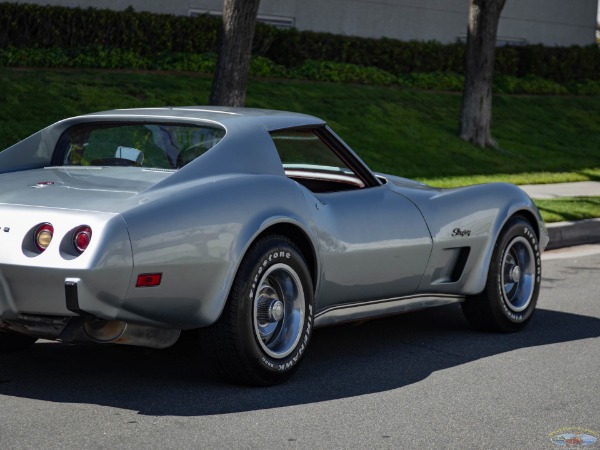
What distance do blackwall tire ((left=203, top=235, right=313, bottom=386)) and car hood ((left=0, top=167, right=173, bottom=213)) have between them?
2.14ft

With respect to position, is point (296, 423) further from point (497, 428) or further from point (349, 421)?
point (497, 428)

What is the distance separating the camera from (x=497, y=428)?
205 inches

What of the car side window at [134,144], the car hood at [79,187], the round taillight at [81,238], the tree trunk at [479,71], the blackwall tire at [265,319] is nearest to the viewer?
the round taillight at [81,238]

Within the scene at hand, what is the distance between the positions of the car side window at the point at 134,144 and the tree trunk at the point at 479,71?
1420 cm

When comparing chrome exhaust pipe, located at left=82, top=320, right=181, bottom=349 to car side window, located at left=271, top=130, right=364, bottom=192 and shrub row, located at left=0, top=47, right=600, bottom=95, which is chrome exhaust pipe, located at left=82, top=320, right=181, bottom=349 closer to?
car side window, located at left=271, top=130, right=364, bottom=192

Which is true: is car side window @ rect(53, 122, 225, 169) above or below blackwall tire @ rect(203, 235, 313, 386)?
above

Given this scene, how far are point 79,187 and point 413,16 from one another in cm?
2186

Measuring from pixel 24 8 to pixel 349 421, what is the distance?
13714 mm

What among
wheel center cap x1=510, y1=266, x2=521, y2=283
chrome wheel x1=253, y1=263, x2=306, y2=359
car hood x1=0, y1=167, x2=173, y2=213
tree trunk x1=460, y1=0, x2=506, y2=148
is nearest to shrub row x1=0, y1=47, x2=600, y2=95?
tree trunk x1=460, y1=0, x2=506, y2=148

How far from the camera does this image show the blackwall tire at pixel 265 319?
563 cm

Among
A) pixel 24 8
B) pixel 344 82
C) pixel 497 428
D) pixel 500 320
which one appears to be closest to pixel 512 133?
pixel 344 82

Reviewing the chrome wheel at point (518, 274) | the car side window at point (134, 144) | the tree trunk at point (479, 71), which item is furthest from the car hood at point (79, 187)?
the tree trunk at point (479, 71)

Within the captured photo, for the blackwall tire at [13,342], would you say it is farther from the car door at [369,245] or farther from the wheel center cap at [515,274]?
the wheel center cap at [515,274]

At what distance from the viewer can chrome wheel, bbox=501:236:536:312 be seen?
7.57 metres
